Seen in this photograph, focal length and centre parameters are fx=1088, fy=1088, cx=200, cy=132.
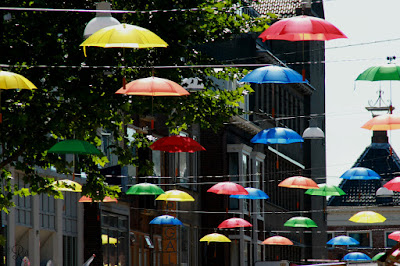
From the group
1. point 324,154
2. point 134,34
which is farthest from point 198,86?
point 324,154

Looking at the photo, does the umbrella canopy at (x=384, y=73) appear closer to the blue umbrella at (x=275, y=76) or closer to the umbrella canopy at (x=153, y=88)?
the blue umbrella at (x=275, y=76)

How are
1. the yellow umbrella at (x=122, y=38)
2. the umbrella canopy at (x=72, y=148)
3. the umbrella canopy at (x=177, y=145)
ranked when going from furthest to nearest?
the umbrella canopy at (x=177, y=145)
the umbrella canopy at (x=72, y=148)
the yellow umbrella at (x=122, y=38)

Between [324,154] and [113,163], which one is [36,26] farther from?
[324,154]

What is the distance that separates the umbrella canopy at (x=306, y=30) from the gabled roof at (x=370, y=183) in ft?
199

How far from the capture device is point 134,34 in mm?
17594

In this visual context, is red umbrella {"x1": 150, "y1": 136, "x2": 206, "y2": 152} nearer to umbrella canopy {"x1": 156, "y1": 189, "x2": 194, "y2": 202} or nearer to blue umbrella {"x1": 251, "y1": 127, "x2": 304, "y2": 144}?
blue umbrella {"x1": 251, "y1": 127, "x2": 304, "y2": 144}

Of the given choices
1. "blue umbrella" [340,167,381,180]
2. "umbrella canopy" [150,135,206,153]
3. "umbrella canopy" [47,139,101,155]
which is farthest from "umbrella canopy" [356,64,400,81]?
"blue umbrella" [340,167,381,180]

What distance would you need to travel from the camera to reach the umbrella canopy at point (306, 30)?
720 inches

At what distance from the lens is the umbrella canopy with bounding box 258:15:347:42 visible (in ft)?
60.0

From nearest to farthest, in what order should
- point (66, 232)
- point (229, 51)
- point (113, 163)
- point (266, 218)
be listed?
point (66, 232) → point (113, 163) → point (229, 51) → point (266, 218)

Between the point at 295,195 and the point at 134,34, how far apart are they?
164 feet

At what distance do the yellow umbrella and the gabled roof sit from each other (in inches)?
2446

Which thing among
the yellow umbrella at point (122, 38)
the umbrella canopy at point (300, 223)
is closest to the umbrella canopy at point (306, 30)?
the yellow umbrella at point (122, 38)

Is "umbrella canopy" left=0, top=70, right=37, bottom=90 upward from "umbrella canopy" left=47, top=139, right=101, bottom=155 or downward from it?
upward
